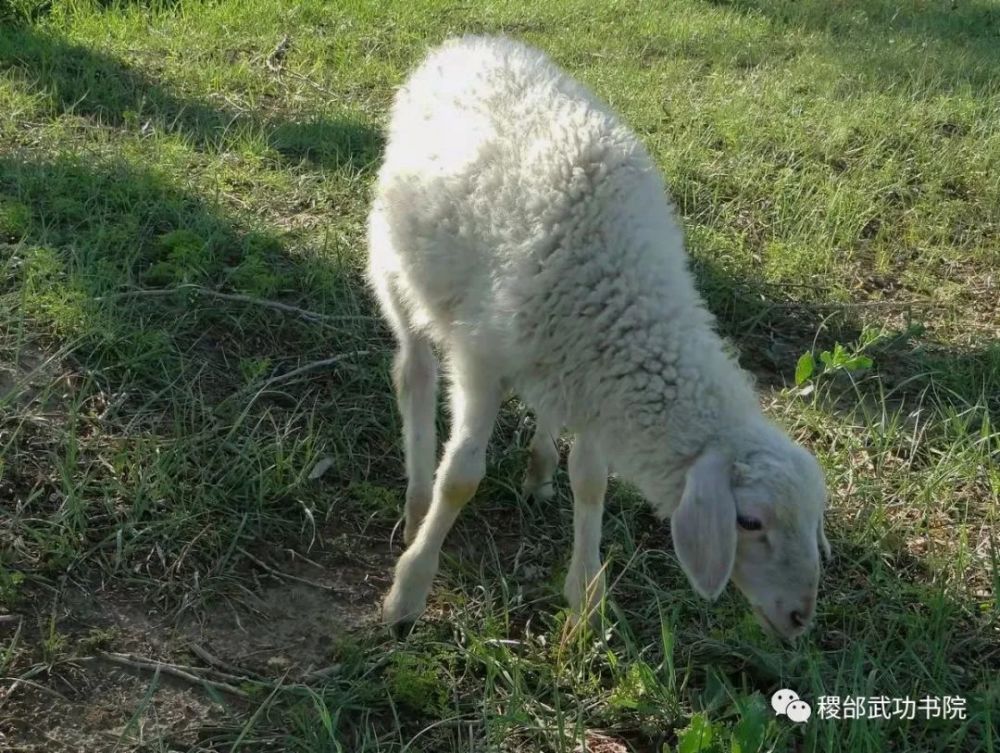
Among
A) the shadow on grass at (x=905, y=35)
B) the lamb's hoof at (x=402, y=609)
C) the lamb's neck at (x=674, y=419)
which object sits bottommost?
the lamb's hoof at (x=402, y=609)

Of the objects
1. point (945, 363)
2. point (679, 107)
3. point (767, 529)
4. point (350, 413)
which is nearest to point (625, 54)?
point (679, 107)

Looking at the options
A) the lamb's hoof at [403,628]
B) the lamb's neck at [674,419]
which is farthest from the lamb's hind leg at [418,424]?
the lamb's neck at [674,419]

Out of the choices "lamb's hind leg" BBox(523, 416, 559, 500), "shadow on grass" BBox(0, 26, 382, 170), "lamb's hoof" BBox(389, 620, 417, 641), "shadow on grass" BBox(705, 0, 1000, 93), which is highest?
"shadow on grass" BBox(705, 0, 1000, 93)

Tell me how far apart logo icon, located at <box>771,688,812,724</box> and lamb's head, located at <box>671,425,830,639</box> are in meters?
0.14

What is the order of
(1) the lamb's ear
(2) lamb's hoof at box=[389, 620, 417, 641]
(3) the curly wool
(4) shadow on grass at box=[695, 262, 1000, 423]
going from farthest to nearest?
(4) shadow on grass at box=[695, 262, 1000, 423], (2) lamb's hoof at box=[389, 620, 417, 641], (3) the curly wool, (1) the lamb's ear

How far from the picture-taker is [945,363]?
14.0 feet

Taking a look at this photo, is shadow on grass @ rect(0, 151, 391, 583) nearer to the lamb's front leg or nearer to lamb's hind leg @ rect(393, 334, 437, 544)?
lamb's hind leg @ rect(393, 334, 437, 544)

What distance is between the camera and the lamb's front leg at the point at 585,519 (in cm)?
313

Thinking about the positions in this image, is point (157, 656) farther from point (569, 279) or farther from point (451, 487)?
point (569, 279)

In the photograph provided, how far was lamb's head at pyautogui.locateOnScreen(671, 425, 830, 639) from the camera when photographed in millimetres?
2514

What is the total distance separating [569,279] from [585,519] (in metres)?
0.75

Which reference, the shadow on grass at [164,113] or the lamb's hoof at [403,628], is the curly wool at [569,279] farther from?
the shadow on grass at [164,113]

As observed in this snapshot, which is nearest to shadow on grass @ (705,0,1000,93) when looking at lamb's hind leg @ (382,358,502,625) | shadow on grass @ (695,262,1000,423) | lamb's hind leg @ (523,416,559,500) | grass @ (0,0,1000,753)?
grass @ (0,0,1000,753)

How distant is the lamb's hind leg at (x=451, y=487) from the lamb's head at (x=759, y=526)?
67cm
